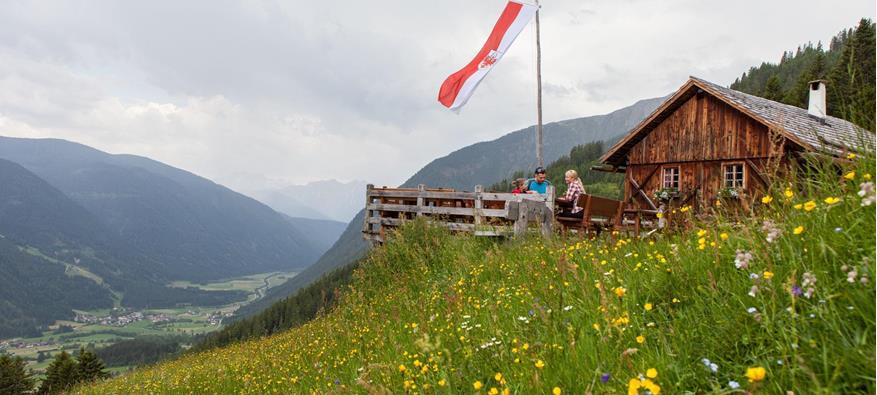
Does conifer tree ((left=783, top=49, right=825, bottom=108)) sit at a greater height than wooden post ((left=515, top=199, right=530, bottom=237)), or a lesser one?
greater

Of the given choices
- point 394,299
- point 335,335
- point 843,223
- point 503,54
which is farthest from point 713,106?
point 843,223

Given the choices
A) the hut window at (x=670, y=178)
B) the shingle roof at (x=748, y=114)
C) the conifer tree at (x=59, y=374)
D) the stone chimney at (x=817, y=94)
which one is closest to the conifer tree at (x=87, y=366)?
the conifer tree at (x=59, y=374)

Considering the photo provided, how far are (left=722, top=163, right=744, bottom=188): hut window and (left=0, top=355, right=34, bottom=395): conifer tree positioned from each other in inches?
2434

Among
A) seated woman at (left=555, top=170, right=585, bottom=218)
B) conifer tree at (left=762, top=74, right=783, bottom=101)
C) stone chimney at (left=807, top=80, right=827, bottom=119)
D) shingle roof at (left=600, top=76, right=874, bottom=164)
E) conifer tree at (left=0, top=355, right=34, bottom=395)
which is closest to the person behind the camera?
seated woman at (left=555, top=170, right=585, bottom=218)

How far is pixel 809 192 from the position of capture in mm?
3463

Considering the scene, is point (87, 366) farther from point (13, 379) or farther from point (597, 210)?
point (597, 210)

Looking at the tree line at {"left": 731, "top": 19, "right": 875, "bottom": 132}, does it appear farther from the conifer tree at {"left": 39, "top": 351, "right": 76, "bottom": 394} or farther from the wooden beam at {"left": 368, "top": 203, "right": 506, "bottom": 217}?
the conifer tree at {"left": 39, "top": 351, "right": 76, "bottom": 394}

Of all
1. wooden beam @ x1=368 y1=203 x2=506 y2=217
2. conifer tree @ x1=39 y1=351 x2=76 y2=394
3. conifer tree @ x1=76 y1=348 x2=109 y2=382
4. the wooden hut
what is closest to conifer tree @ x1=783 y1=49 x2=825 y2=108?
the wooden hut

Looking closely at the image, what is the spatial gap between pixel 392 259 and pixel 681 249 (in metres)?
9.53

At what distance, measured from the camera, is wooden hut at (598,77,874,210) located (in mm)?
21922

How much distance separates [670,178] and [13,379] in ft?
197

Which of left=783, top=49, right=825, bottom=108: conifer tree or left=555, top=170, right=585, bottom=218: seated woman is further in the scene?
left=783, top=49, right=825, bottom=108: conifer tree

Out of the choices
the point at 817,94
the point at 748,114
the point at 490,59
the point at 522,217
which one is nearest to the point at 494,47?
the point at 490,59

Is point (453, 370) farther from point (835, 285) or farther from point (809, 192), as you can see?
point (809, 192)
